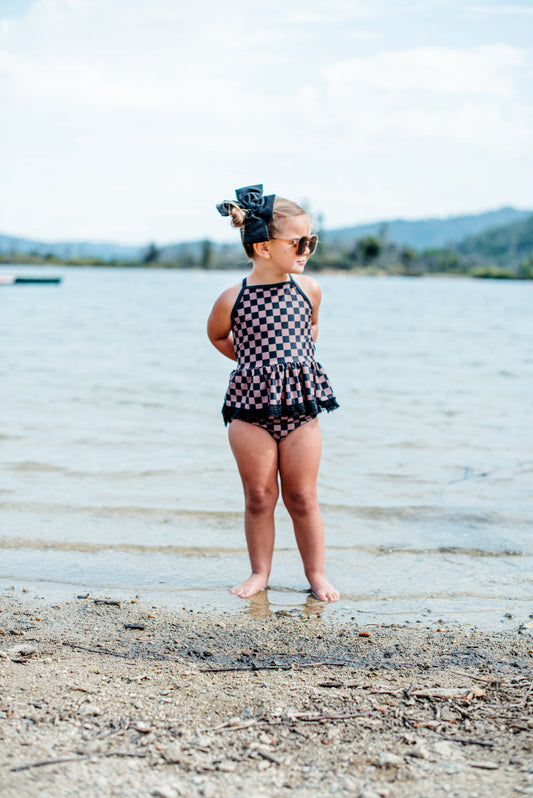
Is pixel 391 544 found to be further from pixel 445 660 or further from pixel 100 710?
pixel 100 710

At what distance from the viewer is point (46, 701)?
7.17 ft

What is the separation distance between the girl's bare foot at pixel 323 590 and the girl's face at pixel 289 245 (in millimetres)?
1351

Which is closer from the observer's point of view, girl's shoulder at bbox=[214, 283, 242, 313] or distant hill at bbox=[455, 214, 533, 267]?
girl's shoulder at bbox=[214, 283, 242, 313]

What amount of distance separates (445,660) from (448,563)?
4.48 feet

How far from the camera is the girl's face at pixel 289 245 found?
3.20 metres

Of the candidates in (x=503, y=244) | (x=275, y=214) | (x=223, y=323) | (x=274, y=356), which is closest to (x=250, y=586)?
(x=274, y=356)

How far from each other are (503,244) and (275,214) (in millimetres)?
162921

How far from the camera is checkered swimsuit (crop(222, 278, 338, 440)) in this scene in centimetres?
320

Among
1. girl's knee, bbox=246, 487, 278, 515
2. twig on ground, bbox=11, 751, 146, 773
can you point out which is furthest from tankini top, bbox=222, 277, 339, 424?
twig on ground, bbox=11, 751, 146, 773

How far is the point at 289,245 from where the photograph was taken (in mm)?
3203

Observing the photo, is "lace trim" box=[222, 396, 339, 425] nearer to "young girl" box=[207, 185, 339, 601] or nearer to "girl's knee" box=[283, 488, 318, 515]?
"young girl" box=[207, 185, 339, 601]

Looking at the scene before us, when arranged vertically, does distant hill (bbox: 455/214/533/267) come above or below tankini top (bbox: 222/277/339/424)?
above

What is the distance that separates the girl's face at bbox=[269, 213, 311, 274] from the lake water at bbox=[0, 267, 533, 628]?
4.69ft

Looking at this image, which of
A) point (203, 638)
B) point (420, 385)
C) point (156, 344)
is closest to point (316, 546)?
point (203, 638)
